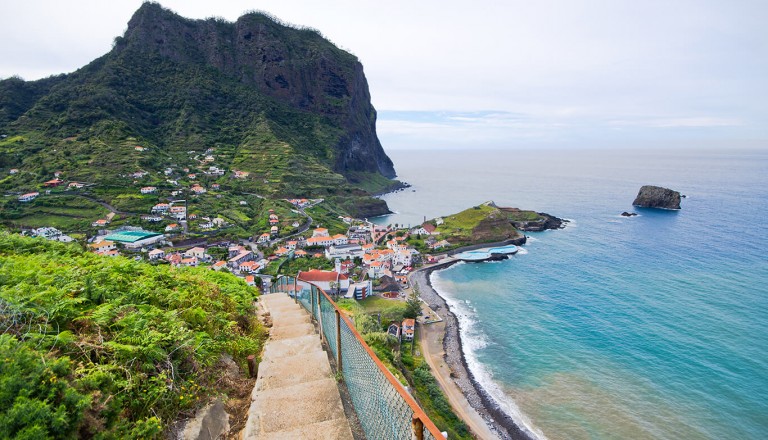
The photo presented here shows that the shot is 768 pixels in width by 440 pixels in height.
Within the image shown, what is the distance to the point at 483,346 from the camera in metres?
27.5

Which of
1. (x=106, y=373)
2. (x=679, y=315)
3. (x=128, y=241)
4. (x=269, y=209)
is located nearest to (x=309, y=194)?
(x=269, y=209)

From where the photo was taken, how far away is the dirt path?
19.2m

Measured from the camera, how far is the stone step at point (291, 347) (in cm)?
545

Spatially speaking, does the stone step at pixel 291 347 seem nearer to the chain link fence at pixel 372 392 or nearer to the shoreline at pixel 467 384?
the chain link fence at pixel 372 392

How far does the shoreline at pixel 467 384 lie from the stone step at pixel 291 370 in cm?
1801

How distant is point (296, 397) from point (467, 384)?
21359 mm

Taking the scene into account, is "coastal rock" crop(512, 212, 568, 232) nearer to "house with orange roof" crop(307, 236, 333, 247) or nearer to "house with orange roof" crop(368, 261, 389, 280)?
"house with orange roof" crop(368, 261, 389, 280)

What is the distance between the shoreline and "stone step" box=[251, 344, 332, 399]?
709 inches

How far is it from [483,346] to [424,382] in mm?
7640

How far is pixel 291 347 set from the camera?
18.6 feet

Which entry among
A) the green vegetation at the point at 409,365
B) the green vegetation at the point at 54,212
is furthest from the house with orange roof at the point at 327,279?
the green vegetation at the point at 54,212

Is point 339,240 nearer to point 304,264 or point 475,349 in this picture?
point 304,264

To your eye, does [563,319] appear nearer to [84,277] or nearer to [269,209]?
[84,277]

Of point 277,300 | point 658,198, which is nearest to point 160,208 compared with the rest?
point 277,300
